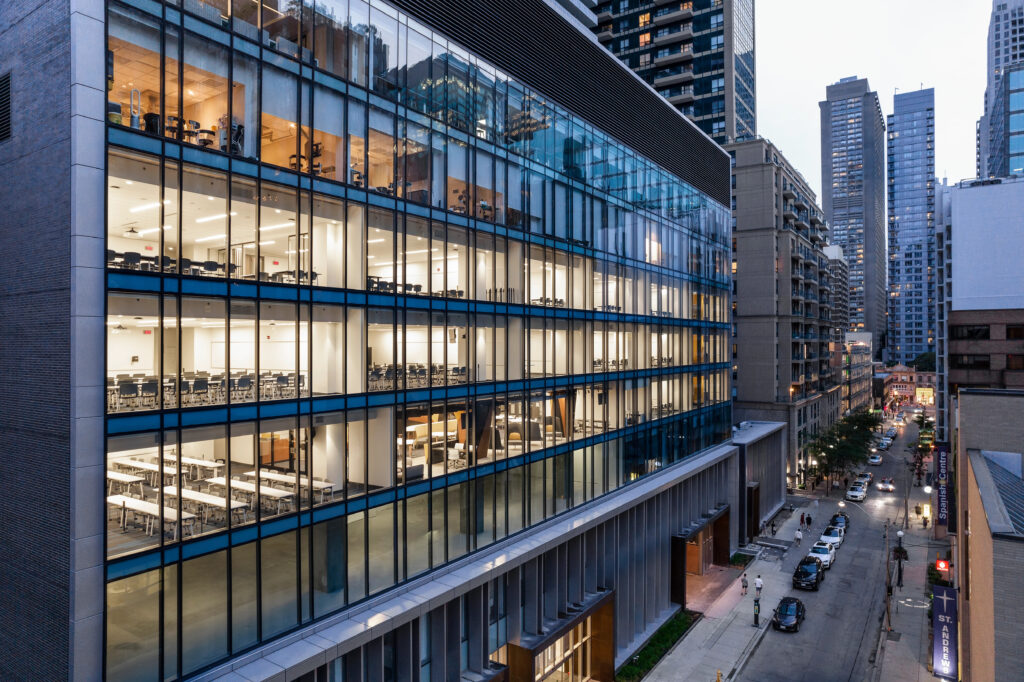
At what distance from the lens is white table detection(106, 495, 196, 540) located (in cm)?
1450

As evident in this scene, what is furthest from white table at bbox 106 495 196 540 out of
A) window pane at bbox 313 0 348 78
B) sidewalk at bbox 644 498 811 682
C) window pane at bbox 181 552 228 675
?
sidewalk at bbox 644 498 811 682

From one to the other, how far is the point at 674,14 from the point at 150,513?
3345 inches

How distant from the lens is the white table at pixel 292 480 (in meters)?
17.1

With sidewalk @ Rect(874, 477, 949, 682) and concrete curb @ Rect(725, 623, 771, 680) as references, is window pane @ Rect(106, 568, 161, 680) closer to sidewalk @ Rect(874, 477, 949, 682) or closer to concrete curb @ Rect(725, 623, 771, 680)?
concrete curb @ Rect(725, 623, 771, 680)

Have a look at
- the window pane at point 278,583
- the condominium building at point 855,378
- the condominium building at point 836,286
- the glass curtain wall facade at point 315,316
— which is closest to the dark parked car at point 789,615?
the glass curtain wall facade at point 315,316

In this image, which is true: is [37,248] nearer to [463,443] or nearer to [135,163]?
[135,163]

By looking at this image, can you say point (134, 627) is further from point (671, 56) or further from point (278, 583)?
point (671, 56)

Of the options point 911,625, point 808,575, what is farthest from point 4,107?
point 911,625

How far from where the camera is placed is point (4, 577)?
1614 cm

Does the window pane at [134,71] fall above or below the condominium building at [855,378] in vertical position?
above

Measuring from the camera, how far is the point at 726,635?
1390 inches

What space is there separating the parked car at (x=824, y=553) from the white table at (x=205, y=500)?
41798 millimetres

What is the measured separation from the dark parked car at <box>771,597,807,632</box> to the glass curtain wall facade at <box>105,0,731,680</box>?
1529 centimetres

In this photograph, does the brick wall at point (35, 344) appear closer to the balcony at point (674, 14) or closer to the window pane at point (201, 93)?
the window pane at point (201, 93)
